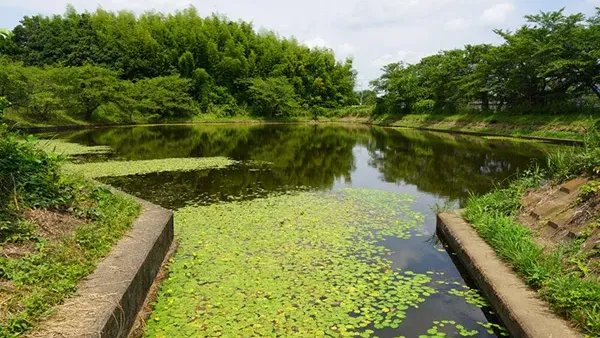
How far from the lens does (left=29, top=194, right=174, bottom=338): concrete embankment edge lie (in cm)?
297

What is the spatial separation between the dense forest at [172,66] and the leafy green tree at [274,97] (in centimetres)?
12

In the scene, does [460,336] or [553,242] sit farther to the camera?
[553,242]

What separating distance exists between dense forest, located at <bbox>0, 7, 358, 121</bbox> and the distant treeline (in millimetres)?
19351

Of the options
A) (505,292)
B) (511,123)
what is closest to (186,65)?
(511,123)

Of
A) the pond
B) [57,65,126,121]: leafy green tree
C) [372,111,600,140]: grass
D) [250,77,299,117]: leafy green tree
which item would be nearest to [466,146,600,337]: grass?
the pond

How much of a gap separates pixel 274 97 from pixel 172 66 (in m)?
12.0

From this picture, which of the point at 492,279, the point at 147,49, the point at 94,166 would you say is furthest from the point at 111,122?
the point at 492,279

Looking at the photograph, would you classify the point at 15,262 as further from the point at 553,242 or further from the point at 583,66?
the point at 583,66

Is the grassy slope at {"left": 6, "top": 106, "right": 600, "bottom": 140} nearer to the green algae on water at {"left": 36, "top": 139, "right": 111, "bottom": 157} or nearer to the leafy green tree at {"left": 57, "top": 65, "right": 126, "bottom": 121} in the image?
the leafy green tree at {"left": 57, "top": 65, "right": 126, "bottom": 121}

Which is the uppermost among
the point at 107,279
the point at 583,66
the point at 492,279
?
the point at 583,66

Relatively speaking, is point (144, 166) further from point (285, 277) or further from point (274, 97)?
point (274, 97)

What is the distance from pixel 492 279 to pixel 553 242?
51.5 inches

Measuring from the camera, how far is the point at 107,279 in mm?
3754

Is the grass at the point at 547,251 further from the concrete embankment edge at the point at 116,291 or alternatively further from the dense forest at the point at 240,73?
the dense forest at the point at 240,73
